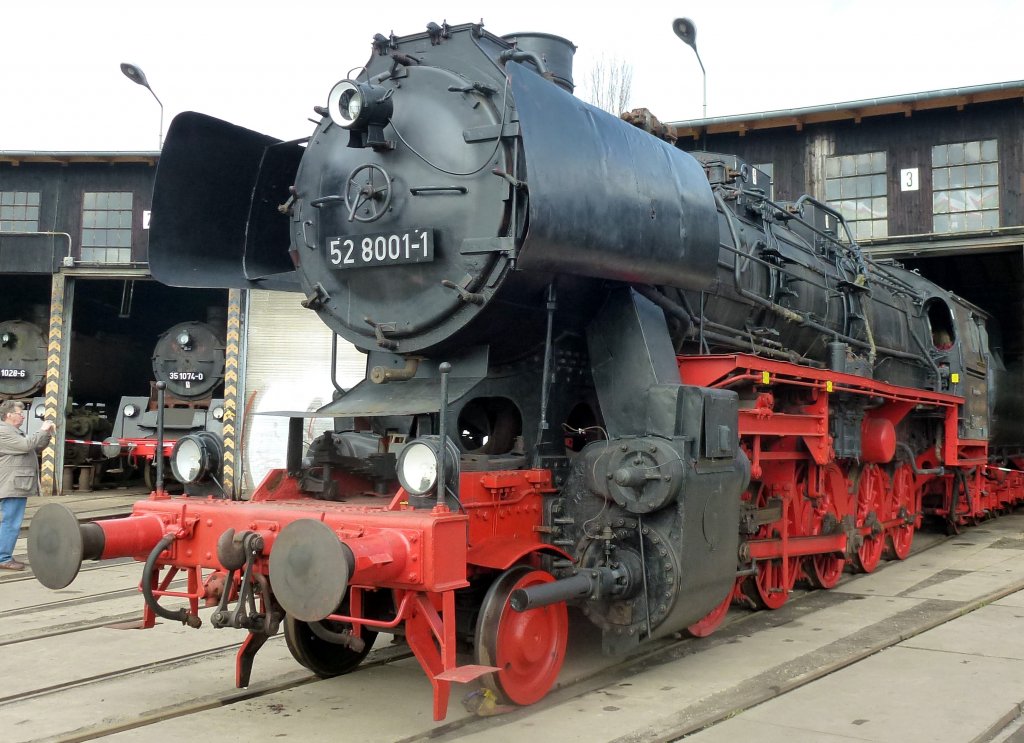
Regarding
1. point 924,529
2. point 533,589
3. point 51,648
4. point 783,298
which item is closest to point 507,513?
point 533,589

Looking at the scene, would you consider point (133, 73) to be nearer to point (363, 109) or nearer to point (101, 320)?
point (101, 320)

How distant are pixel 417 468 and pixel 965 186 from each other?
12.2 metres

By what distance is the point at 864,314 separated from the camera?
8102 millimetres

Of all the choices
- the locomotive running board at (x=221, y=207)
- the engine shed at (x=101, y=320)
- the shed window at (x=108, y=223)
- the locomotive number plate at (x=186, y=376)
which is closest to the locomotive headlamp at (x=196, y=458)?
the locomotive running board at (x=221, y=207)

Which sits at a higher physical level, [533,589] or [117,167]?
[117,167]

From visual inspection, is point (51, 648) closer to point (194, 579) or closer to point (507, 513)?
point (194, 579)

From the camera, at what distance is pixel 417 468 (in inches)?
150

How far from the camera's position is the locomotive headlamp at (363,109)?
14.5ft

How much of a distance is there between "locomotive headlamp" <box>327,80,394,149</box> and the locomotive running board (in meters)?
1.02

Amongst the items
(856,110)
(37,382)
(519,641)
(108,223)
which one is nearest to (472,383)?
(519,641)

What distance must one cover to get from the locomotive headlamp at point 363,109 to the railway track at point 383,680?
8.57 feet

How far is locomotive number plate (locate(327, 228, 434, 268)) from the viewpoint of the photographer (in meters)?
4.41

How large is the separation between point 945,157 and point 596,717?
39.5 ft

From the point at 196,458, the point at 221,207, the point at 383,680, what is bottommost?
the point at 383,680
